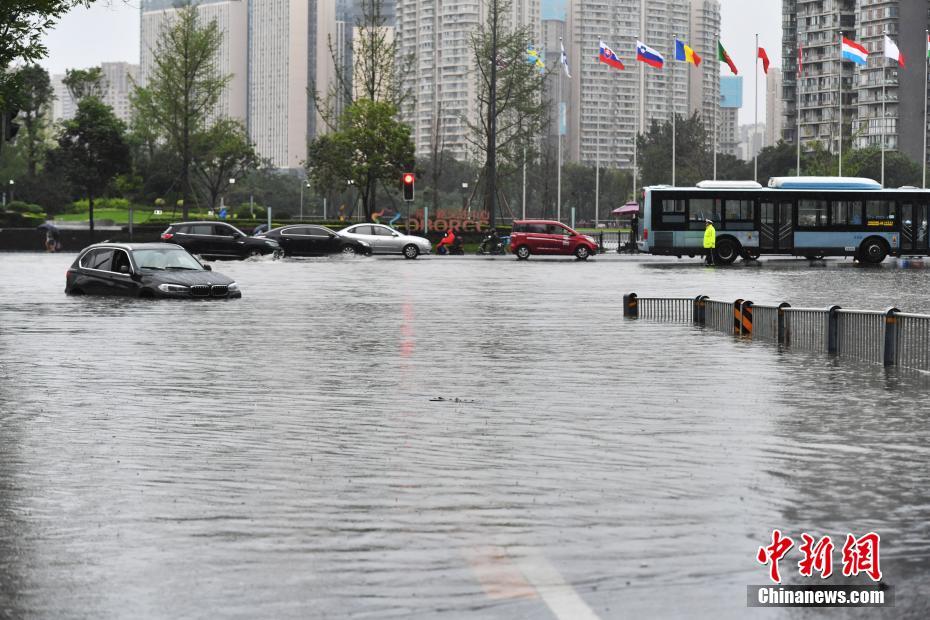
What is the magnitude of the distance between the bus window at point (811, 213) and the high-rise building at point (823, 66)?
88215mm

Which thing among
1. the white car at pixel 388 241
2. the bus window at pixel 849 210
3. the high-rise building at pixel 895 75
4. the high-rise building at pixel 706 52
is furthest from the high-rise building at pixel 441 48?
the bus window at pixel 849 210

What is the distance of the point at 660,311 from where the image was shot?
2512 centimetres

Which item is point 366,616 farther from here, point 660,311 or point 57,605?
point 660,311

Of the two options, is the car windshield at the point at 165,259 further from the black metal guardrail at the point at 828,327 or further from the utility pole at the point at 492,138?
the utility pole at the point at 492,138

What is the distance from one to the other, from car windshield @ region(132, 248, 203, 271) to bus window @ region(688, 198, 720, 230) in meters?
26.1

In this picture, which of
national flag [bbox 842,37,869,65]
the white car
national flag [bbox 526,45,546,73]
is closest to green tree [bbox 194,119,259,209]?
national flag [bbox 526,45,546,73]

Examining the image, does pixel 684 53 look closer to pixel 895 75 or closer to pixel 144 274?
pixel 144 274

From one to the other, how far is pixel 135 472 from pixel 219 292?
66.7ft

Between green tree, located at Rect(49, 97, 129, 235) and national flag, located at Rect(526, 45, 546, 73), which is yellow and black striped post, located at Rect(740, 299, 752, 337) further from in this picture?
green tree, located at Rect(49, 97, 129, 235)

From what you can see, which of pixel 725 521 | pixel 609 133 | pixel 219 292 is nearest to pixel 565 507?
pixel 725 521

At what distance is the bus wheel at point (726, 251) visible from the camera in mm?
51312

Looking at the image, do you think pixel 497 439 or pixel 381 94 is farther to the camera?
pixel 381 94

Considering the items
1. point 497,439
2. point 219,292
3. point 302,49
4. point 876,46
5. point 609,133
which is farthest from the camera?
point 302,49

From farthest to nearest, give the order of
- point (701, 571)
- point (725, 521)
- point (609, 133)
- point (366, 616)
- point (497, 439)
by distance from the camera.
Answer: point (609, 133), point (497, 439), point (725, 521), point (701, 571), point (366, 616)
